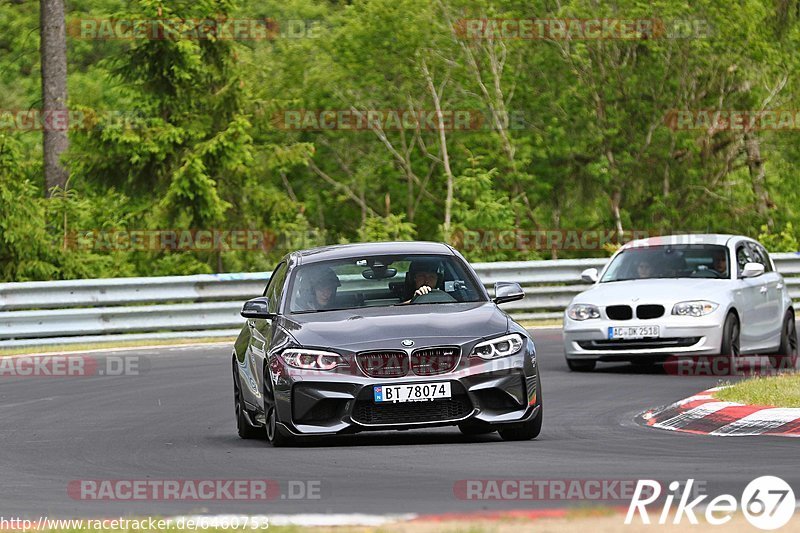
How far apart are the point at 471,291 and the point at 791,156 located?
1178 inches

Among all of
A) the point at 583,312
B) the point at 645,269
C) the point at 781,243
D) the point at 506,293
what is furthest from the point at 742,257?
the point at 781,243

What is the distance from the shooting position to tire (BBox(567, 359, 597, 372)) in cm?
1825

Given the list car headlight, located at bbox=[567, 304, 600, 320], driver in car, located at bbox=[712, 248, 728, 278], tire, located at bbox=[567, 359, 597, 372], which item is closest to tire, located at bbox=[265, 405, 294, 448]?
car headlight, located at bbox=[567, 304, 600, 320]

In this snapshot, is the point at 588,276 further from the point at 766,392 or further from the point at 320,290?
the point at 320,290

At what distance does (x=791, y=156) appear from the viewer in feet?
133

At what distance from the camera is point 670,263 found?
19.0 m

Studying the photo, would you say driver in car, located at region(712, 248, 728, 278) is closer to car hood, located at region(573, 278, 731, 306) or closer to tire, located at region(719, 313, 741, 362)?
car hood, located at region(573, 278, 731, 306)

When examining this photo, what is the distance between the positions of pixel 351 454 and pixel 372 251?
7.99 feet

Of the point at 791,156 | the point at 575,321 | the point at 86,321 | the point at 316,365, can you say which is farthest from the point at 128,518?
the point at 791,156

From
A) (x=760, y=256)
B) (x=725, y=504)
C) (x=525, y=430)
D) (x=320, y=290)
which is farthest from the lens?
(x=760, y=256)

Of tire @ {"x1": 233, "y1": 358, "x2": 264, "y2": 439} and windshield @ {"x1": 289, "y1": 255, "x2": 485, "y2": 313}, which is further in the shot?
tire @ {"x1": 233, "y1": 358, "x2": 264, "y2": 439}

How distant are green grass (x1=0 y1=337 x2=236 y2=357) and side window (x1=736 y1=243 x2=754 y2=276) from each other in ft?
26.0

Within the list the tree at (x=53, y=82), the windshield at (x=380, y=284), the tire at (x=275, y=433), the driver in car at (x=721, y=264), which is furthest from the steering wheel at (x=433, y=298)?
the tree at (x=53, y=82)

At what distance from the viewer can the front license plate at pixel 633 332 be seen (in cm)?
1758
